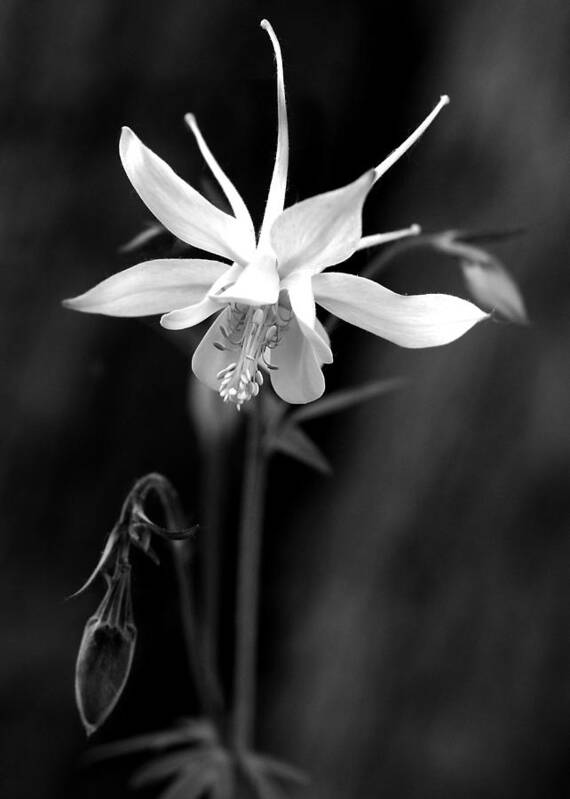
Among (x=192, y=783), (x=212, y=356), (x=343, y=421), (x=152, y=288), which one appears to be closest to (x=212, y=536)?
(x=343, y=421)

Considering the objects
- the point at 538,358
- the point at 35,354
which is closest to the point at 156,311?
the point at 35,354

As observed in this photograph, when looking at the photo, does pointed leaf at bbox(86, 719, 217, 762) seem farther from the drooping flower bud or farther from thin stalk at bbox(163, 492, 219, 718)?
the drooping flower bud

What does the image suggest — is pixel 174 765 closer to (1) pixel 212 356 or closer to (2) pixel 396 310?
(1) pixel 212 356

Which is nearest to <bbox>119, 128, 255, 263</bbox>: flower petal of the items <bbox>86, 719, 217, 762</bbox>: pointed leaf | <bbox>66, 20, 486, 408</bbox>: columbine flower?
<bbox>66, 20, 486, 408</bbox>: columbine flower

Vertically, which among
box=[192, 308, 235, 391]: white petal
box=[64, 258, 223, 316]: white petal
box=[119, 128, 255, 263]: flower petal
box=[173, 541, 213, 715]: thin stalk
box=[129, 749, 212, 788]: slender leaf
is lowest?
box=[129, 749, 212, 788]: slender leaf

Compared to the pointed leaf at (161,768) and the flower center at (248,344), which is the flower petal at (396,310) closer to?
the flower center at (248,344)

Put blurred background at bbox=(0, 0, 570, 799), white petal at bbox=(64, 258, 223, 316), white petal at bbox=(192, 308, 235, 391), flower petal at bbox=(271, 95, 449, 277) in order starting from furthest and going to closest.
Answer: blurred background at bbox=(0, 0, 570, 799) → white petal at bbox=(192, 308, 235, 391) → white petal at bbox=(64, 258, 223, 316) → flower petal at bbox=(271, 95, 449, 277)

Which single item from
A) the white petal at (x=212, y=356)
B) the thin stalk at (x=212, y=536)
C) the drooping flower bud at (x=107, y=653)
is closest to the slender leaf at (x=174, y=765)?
the thin stalk at (x=212, y=536)
